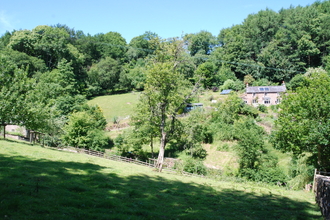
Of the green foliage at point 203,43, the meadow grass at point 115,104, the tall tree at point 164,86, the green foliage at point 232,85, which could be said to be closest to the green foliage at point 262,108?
the green foliage at point 232,85

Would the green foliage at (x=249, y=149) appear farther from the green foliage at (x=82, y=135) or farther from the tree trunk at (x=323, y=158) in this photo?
the green foliage at (x=82, y=135)

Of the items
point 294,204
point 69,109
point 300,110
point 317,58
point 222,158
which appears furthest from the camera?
point 317,58

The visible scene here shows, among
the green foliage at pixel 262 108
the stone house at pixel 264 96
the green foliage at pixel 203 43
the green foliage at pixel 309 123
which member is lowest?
the green foliage at pixel 309 123

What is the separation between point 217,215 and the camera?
886 cm

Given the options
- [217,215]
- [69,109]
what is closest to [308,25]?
[69,109]

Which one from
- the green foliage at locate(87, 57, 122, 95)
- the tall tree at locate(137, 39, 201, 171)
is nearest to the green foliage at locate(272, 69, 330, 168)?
the tall tree at locate(137, 39, 201, 171)

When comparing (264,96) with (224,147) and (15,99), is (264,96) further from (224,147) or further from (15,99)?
(15,99)

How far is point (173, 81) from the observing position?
79.6ft

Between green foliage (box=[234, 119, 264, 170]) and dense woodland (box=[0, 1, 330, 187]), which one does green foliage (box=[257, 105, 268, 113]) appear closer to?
dense woodland (box=[0, 1, 330, 187])

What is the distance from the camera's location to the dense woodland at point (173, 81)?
80.7 ft

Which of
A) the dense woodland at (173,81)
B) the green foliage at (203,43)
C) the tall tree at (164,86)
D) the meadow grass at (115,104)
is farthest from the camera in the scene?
the green foliage at (203,43)

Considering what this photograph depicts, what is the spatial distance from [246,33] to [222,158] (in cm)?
6375

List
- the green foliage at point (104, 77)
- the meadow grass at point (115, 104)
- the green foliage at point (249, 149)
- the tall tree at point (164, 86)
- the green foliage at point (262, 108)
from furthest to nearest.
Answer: the green foliage at point (104, 77), the meadow grass at point (115, 104), the green foliage at point (262, 108), the green foliage at point (249, 149), the tall tree at point (164, 86)

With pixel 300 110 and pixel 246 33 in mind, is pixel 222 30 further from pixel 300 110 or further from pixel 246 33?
pixel 300 110
